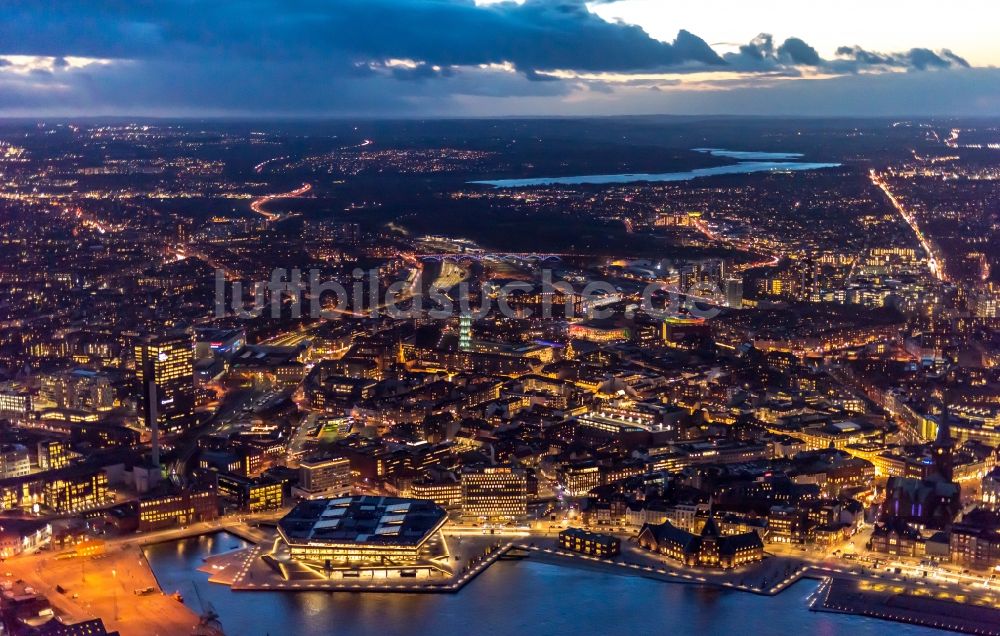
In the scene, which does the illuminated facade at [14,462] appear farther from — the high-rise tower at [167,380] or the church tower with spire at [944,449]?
the church tower with spire at [944,449]

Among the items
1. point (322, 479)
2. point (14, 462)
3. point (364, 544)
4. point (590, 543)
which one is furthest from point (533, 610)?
point (14, 462)

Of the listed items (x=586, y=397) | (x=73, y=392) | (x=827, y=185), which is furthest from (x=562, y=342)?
(x=827, y=185)

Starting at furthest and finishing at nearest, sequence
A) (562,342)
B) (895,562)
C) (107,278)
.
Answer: (107,278) → (562,342) → (895,562)

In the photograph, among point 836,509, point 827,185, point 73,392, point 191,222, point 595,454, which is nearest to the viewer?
point 836,509

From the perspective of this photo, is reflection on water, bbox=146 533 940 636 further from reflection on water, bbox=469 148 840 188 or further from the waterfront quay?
reflection on water, bbox=469 148 840 188

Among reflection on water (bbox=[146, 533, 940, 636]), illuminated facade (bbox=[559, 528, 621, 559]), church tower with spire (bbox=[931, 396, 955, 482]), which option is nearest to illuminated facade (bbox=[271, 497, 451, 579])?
reflection on water (bbox=[146, 533, 940, 636])

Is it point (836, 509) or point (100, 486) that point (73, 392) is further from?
point (836, 509)

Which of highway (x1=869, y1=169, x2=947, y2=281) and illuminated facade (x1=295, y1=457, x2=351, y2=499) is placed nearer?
illuminated facade (x1=295, y1=457, x2=351, y2=499)

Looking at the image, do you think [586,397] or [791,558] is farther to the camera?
[586,397]
